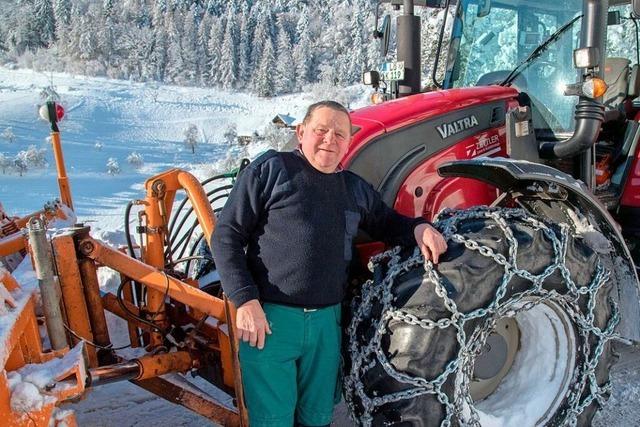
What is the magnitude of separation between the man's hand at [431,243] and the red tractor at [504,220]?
5 centimetres

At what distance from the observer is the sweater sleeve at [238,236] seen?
203cm

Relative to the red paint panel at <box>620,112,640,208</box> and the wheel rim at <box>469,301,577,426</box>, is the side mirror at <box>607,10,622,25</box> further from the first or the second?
the wheel rim at <box>469,301,577,426</box>

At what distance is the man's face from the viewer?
2.22 metres

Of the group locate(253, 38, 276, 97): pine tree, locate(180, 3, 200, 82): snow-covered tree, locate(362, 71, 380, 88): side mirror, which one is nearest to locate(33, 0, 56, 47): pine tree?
locate(180, 3, 200, 82): snow-covered tree

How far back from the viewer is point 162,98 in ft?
137

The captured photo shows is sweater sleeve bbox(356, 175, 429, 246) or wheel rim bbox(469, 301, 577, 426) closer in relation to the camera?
sweater sleeve bbox(356, 175, 429, 246)

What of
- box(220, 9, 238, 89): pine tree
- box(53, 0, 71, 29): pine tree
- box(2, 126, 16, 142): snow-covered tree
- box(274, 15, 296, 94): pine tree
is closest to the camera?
box(2, 126, 16, 142): snow-covered tree

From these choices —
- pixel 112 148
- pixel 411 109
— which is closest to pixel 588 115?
pixel 411 109

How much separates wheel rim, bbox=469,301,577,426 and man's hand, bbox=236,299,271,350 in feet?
3.42

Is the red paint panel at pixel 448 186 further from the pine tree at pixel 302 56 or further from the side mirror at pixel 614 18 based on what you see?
the pine tree at pixel 302 56

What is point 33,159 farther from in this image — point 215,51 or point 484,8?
point 215,51

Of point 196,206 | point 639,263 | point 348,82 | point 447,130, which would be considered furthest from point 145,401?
point 348,82

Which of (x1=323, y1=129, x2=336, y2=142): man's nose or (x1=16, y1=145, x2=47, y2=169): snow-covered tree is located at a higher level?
(x1=323, y1=129, x2=336, y2=142): man's nose

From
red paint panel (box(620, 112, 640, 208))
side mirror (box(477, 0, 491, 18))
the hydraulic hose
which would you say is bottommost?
red paint panel (box(620, 112, 640, 208))
